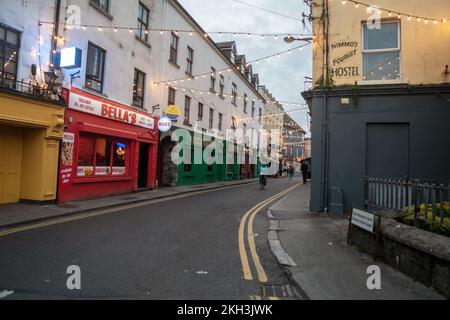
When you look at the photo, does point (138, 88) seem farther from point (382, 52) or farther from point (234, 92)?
point (234, 92)

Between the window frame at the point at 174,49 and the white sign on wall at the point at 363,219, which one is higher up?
the window frame at the point at 174,49

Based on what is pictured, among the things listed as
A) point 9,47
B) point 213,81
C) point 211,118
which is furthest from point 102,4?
point 211,118

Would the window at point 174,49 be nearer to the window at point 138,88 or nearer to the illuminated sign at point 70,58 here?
the window at point 138,88

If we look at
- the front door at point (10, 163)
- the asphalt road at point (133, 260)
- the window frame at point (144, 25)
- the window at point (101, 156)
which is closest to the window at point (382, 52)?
the asphalt road at point (133, 260)

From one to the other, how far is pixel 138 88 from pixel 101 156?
4.38m

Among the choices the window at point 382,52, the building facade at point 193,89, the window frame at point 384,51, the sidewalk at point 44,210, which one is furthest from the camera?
the building facade at point 193,89

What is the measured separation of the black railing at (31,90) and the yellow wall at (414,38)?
30.9 ft

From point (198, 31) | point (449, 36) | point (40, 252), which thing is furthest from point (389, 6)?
point (198, 31)

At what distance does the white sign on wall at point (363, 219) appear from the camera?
233 inches

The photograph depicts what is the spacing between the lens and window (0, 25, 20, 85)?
10.3 metres

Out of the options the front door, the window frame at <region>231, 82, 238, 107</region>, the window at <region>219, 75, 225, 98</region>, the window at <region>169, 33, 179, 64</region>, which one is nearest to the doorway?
the window at <region>169, 33, 179, 64</region>

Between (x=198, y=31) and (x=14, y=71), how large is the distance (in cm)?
1542

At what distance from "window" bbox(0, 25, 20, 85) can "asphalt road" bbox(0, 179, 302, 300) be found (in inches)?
199
